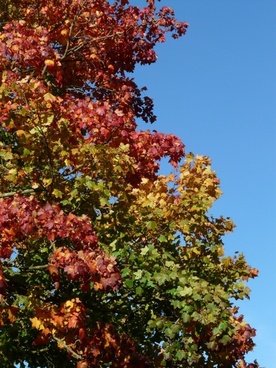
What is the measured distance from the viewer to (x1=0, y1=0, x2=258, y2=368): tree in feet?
30.1

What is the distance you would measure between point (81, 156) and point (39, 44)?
298 cm

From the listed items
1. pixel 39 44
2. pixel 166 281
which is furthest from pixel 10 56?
pixel 166 281

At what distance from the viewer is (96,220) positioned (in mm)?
11234

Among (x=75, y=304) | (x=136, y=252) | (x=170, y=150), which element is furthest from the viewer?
(x=170, y=150)

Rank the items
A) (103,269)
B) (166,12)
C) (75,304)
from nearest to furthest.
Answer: (103,269) → (75,304) → (166,12)

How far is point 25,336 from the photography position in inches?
453

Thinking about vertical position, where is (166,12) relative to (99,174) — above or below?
above

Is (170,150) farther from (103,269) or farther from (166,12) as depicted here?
(166,12)

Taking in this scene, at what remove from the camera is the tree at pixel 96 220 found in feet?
30.1

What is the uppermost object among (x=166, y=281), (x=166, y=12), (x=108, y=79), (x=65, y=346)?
(x=166, y=12)

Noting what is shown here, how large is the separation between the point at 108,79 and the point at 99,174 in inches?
209

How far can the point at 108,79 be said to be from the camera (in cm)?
1423

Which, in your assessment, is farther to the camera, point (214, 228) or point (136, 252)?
point (214, 228)

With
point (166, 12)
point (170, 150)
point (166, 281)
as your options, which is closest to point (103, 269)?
point (166, 281)
